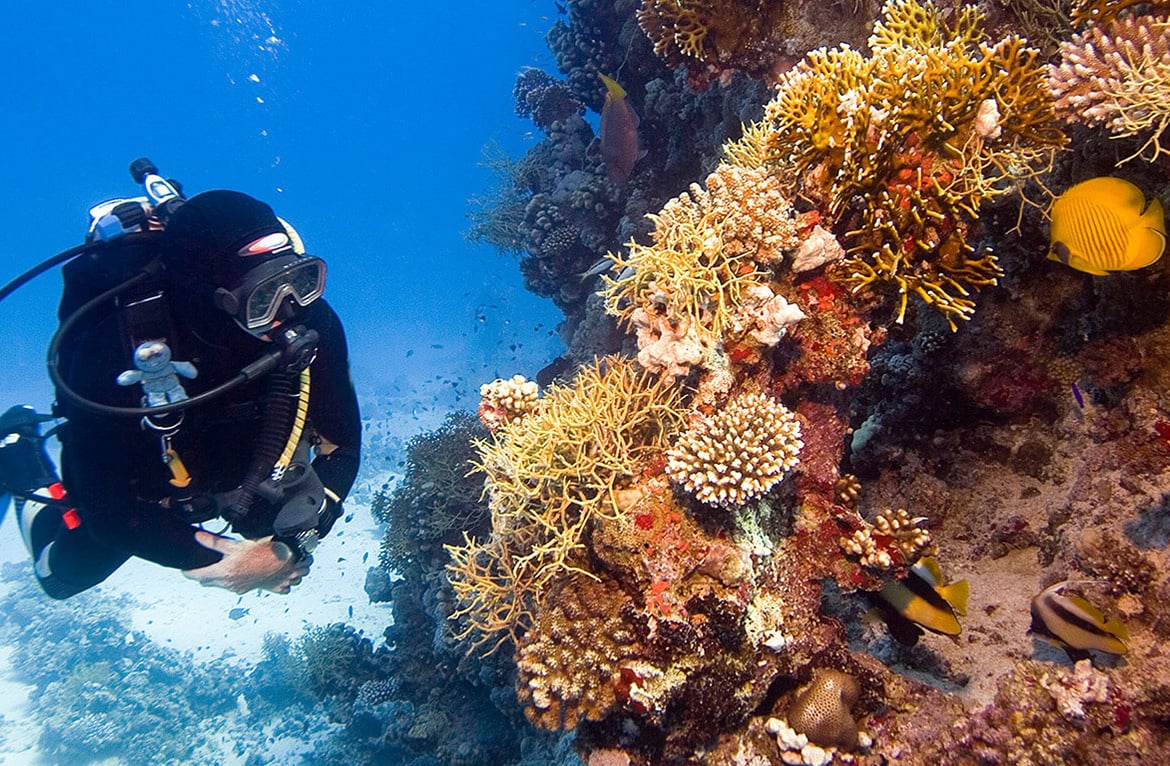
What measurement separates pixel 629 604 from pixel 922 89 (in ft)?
10.3

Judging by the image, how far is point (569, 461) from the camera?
3.38 meters

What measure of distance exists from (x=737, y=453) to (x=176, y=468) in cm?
363

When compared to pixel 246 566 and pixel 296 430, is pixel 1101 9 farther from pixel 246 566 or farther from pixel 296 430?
pixel 246 566

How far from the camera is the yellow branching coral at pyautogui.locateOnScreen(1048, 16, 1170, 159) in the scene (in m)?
2.58

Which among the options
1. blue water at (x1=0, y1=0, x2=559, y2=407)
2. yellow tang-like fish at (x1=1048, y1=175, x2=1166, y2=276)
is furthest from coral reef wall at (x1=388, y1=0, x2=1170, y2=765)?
blue water at (x1=0, y1=0, x2=559, y2=407)

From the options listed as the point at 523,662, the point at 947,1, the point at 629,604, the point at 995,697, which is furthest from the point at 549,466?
the point at 947,1

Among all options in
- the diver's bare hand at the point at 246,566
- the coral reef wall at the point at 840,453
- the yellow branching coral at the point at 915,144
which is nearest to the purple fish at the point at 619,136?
the coral reef wall at the point at 840,453

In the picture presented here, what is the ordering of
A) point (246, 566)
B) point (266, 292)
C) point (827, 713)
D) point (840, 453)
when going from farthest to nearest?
point (246, 566) → point (840, 453) → point (266, 292) → point (827, 713)

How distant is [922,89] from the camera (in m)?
3.00

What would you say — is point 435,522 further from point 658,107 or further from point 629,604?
point 658,107

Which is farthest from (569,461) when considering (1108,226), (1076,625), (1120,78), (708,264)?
(1120,78)

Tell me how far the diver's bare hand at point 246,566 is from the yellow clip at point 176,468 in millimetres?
426

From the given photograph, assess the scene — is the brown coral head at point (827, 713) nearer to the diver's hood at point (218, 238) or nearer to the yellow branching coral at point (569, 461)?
the yellow branching coral at point (569, 461)

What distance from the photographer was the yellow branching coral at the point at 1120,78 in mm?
2582
